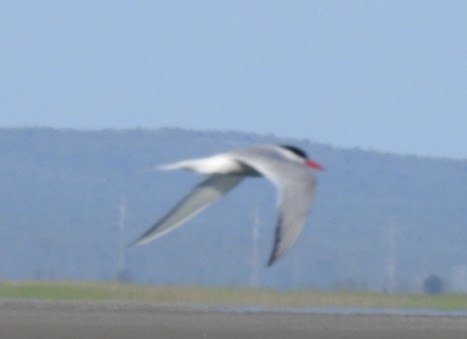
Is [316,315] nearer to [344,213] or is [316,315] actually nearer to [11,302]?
[11,302]

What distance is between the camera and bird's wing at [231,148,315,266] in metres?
9.86

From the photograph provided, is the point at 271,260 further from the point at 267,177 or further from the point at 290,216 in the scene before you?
the point at 267,177

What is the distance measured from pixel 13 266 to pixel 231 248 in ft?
25.5

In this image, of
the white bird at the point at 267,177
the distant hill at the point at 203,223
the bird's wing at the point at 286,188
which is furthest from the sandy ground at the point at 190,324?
the bird's wing at the point at 286,188

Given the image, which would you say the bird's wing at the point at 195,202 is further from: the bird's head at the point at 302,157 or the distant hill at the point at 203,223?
the distant hill at the point at 203,223

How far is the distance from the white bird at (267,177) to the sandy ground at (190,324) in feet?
34.7

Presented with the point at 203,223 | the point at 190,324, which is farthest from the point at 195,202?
the point at 203,223

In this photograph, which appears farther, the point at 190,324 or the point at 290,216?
the point at 190,324

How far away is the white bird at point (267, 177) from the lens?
32.6 ft

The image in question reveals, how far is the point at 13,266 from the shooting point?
47219 millimetres

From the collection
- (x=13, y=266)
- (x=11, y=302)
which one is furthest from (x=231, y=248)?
(x=11, y=302)

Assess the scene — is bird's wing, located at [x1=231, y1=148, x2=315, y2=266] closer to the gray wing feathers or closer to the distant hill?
the gray wing feathers

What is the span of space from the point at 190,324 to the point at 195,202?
45.9 feet

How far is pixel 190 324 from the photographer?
2477 centimetres
